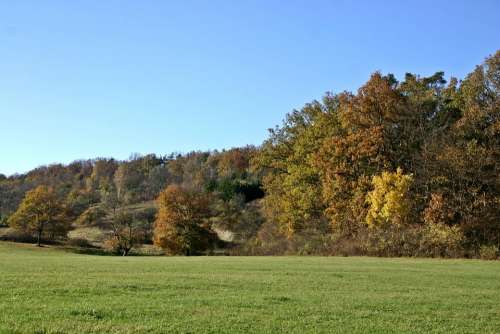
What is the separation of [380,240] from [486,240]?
9.15m

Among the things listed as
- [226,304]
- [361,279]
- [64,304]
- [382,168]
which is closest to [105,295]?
[64,304]

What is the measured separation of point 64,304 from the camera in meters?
12.5

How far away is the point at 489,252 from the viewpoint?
42688 mm

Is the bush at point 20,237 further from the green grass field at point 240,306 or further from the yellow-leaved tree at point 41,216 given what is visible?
the green grass field at point 240,306

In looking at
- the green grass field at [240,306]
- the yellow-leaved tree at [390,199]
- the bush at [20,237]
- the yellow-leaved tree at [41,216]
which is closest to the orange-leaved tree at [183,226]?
the yellow-leaved tree at [41,216]

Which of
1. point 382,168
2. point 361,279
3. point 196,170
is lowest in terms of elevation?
point 361,279

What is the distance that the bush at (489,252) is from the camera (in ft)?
139

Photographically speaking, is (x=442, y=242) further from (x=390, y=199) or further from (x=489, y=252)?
(x=390, y=199)

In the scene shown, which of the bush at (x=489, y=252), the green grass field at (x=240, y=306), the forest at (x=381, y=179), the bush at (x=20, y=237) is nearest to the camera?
the green grass field at (x=240, y=306)

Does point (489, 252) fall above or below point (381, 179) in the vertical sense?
below

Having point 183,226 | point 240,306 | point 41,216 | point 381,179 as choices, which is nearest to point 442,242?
point 381,179


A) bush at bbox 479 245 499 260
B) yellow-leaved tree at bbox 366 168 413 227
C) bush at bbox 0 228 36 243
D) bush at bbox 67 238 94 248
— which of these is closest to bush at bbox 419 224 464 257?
bush at bbox 479 245 499 260

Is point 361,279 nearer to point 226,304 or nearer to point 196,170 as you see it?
point 226,304

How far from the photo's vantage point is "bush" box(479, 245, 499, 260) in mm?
42281
